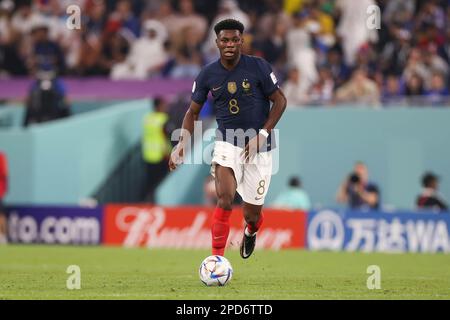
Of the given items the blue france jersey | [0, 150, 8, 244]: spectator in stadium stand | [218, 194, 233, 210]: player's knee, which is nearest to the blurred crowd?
[0, 150, 8, 244]: spectator in stadium stand

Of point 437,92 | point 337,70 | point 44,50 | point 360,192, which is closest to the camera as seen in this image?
point 360,192

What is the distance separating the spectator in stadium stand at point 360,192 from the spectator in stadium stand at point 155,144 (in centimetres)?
392

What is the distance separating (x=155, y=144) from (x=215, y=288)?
13.3m

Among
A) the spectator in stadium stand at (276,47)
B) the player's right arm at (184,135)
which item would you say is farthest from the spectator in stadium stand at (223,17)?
the player's right arm at (184,135)

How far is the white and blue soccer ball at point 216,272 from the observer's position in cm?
1247

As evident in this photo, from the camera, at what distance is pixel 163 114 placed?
82.1 ft

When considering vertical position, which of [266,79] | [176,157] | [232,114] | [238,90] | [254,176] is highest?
[266,79]

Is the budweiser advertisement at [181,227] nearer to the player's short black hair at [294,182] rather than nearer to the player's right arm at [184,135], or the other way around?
the player's short black hair at [294,182]

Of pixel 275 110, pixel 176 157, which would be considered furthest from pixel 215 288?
pixel 275 110

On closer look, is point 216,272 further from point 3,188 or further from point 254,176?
point 3,188

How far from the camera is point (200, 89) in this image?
515 inches

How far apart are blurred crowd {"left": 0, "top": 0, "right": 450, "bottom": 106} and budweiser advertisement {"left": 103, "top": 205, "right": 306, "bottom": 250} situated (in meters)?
3.52

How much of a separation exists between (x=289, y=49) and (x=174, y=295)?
14.8 metres

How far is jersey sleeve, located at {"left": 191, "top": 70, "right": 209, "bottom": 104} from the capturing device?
1305 cm
